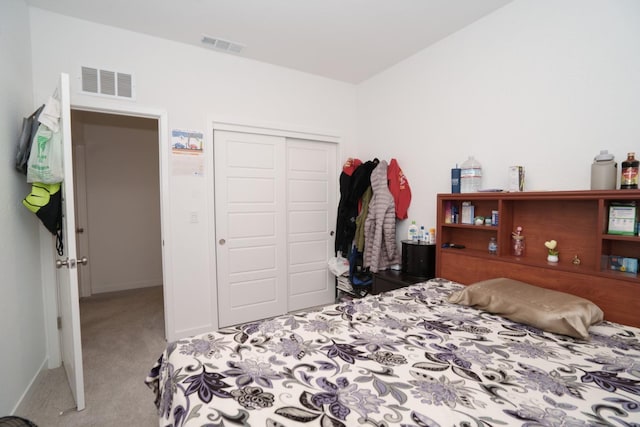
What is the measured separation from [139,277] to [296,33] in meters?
4.08

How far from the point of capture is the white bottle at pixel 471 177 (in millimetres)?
2176

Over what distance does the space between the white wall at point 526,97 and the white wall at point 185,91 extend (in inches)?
52.4

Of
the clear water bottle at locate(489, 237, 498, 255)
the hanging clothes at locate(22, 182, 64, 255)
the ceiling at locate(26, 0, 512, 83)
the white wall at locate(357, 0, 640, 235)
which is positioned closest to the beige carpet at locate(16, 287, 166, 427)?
the hanging clothes at locate(22, 182, 64, 255)

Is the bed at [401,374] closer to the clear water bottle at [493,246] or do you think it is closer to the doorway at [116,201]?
the clear water bottle at [493,246]

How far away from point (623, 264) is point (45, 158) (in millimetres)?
3348

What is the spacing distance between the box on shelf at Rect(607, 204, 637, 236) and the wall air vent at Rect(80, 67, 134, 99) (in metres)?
3.40

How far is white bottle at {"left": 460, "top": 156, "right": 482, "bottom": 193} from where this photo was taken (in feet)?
7.14

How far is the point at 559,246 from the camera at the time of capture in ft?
5.85

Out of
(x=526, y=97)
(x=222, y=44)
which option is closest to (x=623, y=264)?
(x=526, y=97)

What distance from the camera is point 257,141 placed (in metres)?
2.97

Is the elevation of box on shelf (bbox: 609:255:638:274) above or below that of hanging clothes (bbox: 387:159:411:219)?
below

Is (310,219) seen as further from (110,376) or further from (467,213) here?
(110,376)

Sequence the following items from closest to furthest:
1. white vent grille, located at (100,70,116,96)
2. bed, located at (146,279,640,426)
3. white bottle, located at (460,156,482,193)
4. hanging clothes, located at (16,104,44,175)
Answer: bed, located at (146,279,640,426) < hanging clothes, located at (16,104,44,175) < white bottle, located at (460,156,482,193) < white vent grille, located at (100,70,116,96)

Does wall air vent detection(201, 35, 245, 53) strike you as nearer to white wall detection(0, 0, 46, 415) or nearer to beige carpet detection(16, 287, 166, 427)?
white wall detection(0, 0, 46, 415)
